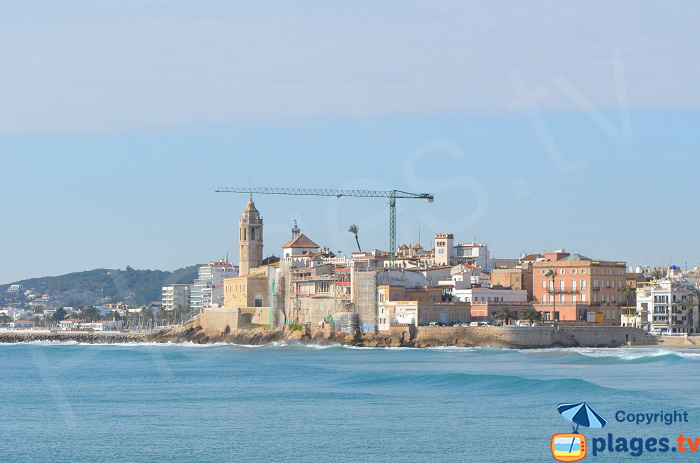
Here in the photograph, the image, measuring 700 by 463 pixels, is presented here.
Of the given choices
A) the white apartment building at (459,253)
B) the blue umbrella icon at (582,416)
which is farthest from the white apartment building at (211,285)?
the blue umbrella icon at (582,416)

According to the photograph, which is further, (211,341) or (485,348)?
(211,341)

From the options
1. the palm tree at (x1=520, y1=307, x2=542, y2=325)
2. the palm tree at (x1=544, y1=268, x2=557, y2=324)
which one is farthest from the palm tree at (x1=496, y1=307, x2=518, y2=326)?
the palm tree at (x1=544, y1=268, x2=557, y2=324)

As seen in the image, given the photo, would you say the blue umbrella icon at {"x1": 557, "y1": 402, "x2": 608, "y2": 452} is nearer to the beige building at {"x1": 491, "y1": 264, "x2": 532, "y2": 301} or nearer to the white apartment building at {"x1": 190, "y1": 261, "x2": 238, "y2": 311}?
the beige building at {"x1": 491, "y1": 264, "x2": 532, "y2": 301}

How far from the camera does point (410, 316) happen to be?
7725 centimetres

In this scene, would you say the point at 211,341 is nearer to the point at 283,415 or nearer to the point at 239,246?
the point at 239,246

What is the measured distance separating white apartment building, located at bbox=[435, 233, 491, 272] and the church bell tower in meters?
14.8

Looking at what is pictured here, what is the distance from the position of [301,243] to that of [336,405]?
193 feet

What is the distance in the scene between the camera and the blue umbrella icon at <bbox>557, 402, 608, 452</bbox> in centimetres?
3266

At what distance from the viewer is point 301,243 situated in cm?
9900

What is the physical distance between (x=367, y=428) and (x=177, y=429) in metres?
5.14

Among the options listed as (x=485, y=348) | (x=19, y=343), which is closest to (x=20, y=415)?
(x=485, y=348)

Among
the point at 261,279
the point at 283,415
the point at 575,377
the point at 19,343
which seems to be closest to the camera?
the point at 283,415

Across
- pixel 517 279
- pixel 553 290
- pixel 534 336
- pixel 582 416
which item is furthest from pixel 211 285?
pixel 582 416

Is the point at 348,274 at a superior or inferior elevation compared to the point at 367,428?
superior
